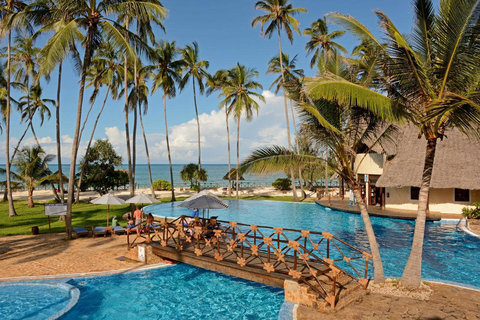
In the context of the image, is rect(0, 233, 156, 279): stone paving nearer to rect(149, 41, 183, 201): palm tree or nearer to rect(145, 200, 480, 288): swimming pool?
rect(145, 200, 480, 288): swimming pool

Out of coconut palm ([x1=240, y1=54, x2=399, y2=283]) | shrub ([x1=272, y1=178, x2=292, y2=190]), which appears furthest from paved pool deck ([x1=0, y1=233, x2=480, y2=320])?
shrub ([x1=272, y1=178, x2=292, y2=190])

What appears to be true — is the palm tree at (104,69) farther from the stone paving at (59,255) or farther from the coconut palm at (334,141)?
the coconut palm at (334,141)

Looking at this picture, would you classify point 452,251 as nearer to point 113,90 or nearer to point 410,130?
point 410,130

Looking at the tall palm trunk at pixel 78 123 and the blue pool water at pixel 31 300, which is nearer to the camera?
the blue pool water at pixel 31 300

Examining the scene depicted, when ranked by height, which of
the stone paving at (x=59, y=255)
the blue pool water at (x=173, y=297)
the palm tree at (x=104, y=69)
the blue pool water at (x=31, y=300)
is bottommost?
the blue pool water at (x=173, y=297)

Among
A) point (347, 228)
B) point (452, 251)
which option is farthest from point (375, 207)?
point (452, 251)

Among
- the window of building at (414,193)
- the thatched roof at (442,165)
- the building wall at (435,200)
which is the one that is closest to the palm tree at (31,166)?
the thatched roof at (442,165)

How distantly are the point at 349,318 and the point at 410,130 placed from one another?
24690mm

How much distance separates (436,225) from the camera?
20.5 meters

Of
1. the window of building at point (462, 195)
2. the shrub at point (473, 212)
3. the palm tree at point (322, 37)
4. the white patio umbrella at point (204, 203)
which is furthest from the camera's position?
the palm tree at point (322, 37)

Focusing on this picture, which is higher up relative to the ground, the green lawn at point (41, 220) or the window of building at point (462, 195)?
the window of building at point (462, 195)

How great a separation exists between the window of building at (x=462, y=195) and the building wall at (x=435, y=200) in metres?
0.25

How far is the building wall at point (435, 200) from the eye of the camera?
917 inches

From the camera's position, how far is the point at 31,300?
8.95 meters
